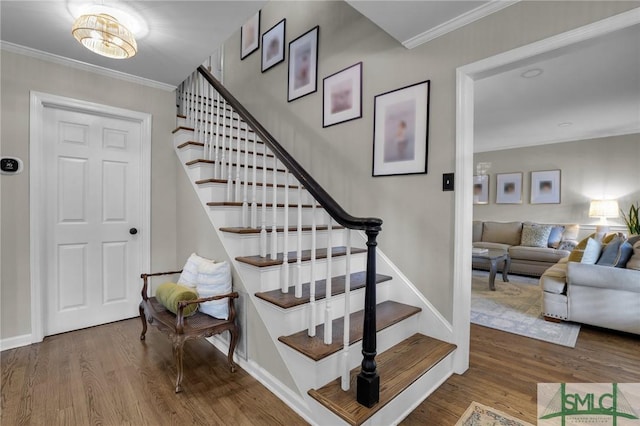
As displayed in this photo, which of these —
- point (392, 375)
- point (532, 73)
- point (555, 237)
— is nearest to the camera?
point (392, 375)

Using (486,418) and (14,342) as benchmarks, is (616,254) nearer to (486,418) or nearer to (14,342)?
(486,418)

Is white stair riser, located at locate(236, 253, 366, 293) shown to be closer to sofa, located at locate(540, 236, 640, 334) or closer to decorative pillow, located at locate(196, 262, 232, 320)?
decorative pillow, located at locate(196, 262, 232, 320)

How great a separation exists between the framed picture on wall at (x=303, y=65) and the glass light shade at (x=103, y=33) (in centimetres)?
163

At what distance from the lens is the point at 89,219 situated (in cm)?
279

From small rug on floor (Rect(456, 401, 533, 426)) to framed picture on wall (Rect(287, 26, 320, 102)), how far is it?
2863mm

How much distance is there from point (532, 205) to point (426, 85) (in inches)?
208

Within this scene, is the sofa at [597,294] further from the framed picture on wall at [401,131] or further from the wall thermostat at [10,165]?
the wall thermostat at [10,165]

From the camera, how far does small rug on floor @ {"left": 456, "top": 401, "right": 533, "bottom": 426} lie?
5.12 feet

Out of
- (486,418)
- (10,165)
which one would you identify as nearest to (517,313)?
(486,418)

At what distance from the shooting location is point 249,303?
2.06 metres

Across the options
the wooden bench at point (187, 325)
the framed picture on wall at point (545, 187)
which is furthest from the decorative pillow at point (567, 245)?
the wooden bench at point (187, 325)

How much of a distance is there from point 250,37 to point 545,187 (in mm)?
5965

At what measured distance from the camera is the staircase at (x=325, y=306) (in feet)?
4.84

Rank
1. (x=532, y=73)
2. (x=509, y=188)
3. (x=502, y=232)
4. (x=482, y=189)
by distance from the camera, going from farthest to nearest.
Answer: (x=482, y=189) → (x=509, y=188) → (x=502, y=232) → (x=532, y=73)
